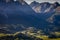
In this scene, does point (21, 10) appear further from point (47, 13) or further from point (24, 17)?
point (47, 13)

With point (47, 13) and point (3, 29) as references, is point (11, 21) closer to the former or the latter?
point (3, 29)

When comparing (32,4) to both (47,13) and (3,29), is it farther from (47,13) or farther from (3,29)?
(3,29)

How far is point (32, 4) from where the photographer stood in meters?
8.56

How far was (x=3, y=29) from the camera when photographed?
27.1ft

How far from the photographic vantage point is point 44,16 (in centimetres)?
857

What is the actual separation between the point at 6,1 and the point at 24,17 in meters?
1.04

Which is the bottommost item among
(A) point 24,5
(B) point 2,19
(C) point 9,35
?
(C) point 9,35

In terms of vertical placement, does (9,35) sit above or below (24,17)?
below

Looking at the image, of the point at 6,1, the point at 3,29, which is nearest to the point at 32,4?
the point at 6,1

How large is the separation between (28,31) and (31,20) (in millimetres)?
506

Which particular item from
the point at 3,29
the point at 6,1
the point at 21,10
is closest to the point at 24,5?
the point at 21,10

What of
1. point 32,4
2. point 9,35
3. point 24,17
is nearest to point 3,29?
point 9,35

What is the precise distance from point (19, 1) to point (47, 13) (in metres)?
1.34

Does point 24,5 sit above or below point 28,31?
above
